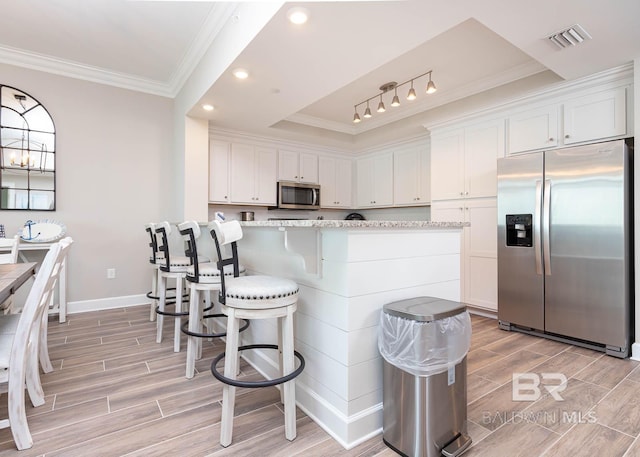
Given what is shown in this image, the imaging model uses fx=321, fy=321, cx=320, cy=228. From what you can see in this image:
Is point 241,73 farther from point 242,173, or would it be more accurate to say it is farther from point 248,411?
point 248,411

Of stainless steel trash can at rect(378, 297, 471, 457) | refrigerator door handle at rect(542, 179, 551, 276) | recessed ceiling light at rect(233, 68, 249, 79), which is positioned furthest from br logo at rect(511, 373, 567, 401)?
recessed ceiling light at rect(233, 68, 249, 79)

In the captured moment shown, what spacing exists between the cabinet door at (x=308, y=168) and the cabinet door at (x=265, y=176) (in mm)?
491

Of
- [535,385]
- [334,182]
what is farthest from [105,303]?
[535,385]

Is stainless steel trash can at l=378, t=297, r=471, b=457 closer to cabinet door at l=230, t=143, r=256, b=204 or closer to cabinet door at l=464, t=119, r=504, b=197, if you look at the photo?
cabinet door at l=464, t=119, r=504, b=197

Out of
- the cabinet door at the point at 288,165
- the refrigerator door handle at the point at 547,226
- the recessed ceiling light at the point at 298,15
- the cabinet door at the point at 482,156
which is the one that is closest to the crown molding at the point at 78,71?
the cabinet door at the point at 288,165

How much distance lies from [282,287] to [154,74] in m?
3.53

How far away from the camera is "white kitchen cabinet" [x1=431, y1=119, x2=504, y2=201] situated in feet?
11.4

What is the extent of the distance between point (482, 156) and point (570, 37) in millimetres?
1481

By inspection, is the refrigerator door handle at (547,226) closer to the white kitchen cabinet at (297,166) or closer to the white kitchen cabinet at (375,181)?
the white kitchen cabinet at (375,181)

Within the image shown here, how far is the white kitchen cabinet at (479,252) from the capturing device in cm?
346

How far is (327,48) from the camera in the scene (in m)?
2.30

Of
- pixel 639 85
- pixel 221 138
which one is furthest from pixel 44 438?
pixel 639 85

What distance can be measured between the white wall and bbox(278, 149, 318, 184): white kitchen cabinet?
1.58m

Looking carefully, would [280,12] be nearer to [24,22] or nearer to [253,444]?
[253,444]
